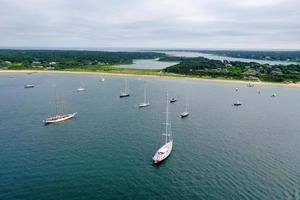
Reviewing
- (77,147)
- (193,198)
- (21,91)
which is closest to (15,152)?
(77,147)

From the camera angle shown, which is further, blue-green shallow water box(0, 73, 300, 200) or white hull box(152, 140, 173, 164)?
white hull box(152, 140, 173, 164)

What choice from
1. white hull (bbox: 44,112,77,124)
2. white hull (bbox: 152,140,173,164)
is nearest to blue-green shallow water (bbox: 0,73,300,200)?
white hull (bbox: 152,140,173,164)

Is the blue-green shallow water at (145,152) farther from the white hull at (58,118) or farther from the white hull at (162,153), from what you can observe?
the white hull at (58,118)

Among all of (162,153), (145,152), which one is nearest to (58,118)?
(145,152)

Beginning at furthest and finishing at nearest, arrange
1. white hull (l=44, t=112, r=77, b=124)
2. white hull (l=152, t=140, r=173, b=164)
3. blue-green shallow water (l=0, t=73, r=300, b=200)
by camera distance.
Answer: white hull (l=44, t=112, r=77, b=124)
white hull (l=152, t=140, r=173, b=164)
blue-green shallow water (l=0, t=73, r=300, b=200)

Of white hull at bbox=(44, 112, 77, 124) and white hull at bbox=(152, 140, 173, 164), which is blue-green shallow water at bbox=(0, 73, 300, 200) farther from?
white hull at bbox=(44, 112, 77, 124)

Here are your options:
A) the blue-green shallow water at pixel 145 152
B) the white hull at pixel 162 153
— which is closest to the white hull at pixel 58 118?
the blue-green shallow water at pixel 145 152

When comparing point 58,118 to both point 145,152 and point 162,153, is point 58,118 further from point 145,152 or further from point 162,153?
point 162,153

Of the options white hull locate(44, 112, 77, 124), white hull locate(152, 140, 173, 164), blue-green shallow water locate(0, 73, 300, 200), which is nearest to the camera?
blue-green shallow water locate(0, 73, 300, 200)
